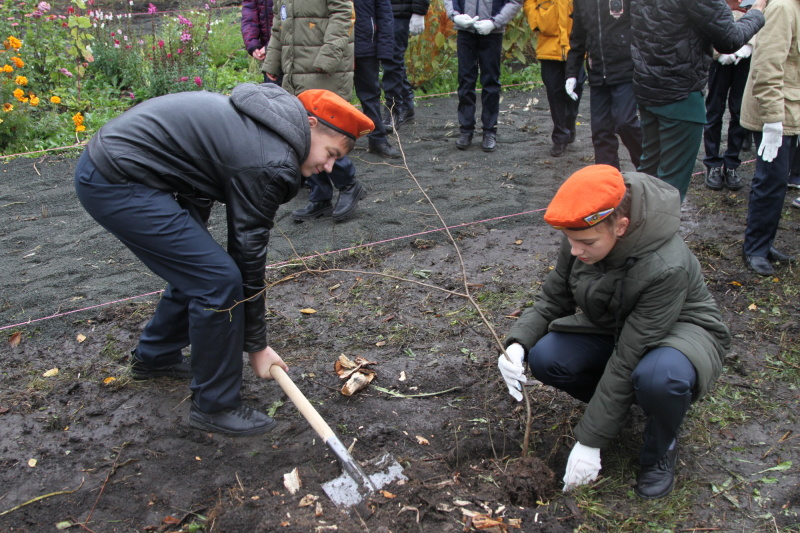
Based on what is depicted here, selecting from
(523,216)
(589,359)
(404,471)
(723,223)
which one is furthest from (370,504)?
(723,223)

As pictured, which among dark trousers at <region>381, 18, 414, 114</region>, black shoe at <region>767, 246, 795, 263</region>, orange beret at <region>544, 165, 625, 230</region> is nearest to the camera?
orange beret at <region>544, 165, 625, 230</region>

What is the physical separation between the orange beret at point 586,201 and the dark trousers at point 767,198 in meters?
2.30

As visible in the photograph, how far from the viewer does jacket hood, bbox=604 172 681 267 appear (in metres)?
2.25

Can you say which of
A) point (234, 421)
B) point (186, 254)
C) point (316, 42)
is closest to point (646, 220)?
point (186, 254)

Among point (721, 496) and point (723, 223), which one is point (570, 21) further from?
point (721, 496)

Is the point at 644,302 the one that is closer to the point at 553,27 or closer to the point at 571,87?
the point at 571,87

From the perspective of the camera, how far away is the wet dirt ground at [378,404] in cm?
240

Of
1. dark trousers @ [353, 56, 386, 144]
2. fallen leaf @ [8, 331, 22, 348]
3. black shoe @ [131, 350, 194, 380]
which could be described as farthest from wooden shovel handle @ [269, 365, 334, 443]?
dark trousers @ [353, 56, 386, 144]

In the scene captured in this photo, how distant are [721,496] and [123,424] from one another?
2365 mm

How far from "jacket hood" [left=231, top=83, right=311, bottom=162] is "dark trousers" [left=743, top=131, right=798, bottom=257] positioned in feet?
9.45

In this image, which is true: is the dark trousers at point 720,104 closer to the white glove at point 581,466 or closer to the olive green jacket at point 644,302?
the olive green jacket at point 644,302

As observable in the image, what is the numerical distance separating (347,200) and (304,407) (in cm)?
257

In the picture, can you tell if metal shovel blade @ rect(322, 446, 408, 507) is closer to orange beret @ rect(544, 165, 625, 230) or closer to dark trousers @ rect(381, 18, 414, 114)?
orange beret @ rect(544, 165, 625, 230)

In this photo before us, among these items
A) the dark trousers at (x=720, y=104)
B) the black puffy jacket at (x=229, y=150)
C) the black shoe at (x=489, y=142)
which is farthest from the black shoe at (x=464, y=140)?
the black puffy jacket at (x=229, y=150)
